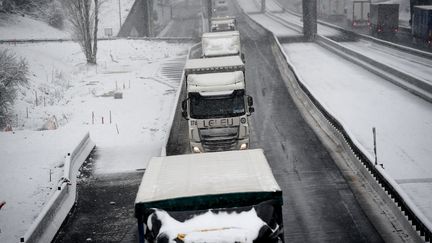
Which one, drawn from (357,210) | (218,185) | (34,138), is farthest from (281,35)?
(218,185)

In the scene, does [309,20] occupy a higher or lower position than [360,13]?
lower

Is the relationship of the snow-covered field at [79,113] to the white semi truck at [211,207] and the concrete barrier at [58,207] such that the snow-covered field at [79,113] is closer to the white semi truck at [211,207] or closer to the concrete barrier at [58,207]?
the concrete barrier at [58,207]

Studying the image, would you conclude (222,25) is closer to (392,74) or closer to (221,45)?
(221,45)

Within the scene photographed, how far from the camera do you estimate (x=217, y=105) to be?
18.6 m

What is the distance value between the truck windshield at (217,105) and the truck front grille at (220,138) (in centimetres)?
54

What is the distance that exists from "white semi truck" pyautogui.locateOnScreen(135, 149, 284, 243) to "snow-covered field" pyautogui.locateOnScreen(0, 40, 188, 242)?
6319mm

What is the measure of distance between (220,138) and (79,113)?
13863 mm

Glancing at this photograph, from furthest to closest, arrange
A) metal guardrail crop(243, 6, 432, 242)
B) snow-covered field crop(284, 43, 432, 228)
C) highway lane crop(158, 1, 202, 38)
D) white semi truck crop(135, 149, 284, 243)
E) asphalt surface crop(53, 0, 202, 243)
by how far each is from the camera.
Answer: highway lane crop(158, 1, 202, 38) < snow-covered field crop(284, 43, 432, 228) < asphalt surface crop(53, 0, 202, 243) < metal guardrail crop(243, 6, 432, 242) < white semi truck crop(135, 149, 284, 243)

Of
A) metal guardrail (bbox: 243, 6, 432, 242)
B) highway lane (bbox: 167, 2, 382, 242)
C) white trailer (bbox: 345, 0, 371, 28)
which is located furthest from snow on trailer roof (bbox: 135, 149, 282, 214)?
white trailer (bbox: 345, 0, 371, 28)

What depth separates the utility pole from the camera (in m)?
53.7

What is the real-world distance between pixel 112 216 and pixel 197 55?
3314 cm

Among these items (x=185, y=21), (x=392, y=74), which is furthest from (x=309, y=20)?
(x=185, y=21)

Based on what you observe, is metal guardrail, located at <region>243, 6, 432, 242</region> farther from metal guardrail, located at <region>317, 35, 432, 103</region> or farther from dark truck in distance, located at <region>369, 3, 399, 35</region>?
dark truck in distance, located at <region>369, 3, 399, 35</region>

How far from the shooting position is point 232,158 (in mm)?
10648
